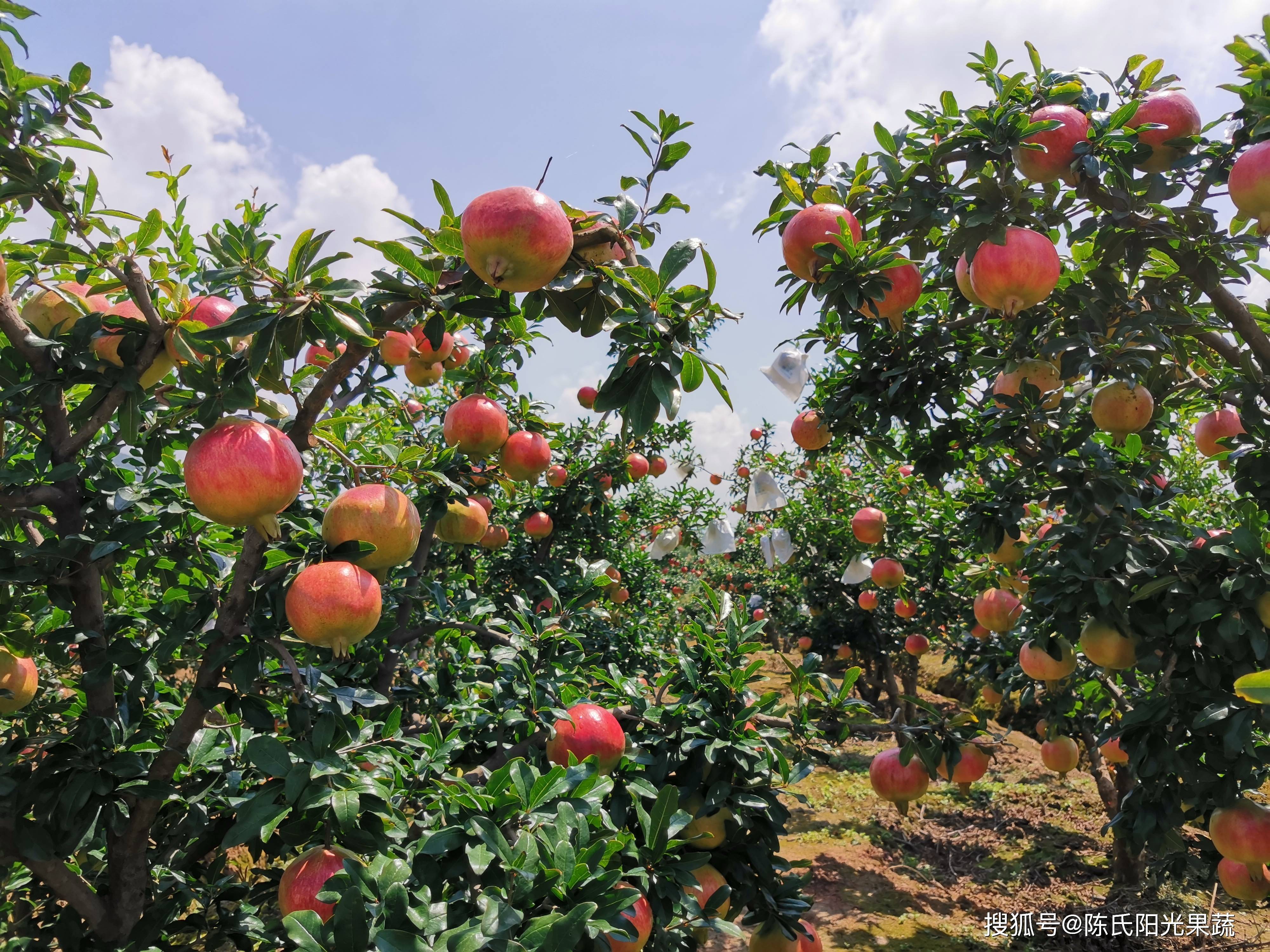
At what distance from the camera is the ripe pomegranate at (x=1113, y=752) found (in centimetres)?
352

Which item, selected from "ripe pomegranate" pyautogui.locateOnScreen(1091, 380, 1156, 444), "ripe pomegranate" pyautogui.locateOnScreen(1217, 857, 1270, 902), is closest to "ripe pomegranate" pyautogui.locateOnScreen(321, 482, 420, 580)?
"ripe pomegranate" pyautogui.locateOnScreen(1091, 380, 1156, 444)

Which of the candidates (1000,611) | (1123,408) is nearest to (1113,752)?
(1000,611)

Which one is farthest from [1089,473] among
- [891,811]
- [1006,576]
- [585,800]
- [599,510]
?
[891,811]

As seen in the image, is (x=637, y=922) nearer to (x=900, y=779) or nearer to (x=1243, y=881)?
(x=900, y=779)

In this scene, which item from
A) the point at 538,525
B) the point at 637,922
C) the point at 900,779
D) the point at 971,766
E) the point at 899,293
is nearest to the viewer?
the point at 637,922

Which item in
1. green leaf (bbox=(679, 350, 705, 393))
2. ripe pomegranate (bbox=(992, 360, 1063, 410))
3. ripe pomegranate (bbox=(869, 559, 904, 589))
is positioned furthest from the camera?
ripe pomegranate (bbox=(869, 559, 904, 589))

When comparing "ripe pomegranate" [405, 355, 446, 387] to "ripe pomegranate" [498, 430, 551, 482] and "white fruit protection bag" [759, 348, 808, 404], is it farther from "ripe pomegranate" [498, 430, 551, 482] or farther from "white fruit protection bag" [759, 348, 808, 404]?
"white fruit protection bag" [759, 348, 808, 404]

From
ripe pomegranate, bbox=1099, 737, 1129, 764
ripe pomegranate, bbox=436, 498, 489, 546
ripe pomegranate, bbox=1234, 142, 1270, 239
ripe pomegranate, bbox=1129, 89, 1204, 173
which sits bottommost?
ripe pomegranate, bbox=1099, 737, 1129, 764

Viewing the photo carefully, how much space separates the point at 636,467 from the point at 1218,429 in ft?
12.2

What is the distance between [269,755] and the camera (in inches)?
51.7

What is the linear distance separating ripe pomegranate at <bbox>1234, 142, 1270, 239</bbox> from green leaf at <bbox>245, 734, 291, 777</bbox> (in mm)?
2698

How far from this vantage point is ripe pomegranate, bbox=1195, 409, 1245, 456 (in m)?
2.93

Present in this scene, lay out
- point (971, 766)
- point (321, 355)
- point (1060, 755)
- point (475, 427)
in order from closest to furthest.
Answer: point (475, 427), point (321, 355), point (971, 766), point (1060, 755)

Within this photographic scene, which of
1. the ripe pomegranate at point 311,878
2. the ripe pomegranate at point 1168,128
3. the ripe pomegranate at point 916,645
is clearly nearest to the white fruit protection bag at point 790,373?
the ripe pomegranate at point 1168,128
